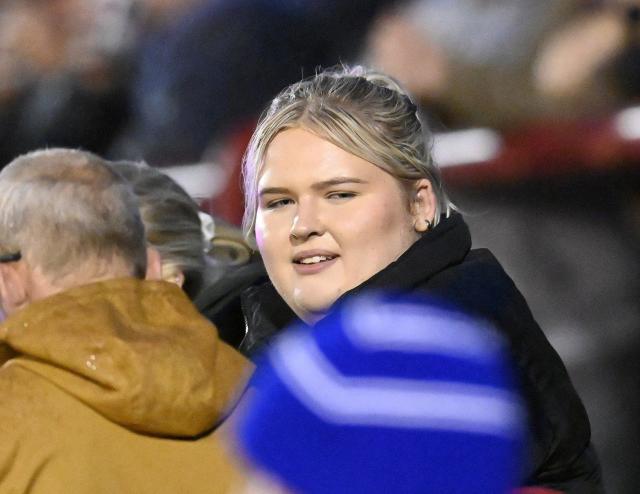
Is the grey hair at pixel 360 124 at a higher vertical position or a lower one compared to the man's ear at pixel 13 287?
higher

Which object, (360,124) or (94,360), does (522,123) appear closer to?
(360,124)

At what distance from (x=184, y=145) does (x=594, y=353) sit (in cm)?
122

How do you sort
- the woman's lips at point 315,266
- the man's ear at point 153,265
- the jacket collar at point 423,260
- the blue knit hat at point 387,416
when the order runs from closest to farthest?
the blue knit hat at point 387,416 → the jacket collar at point 423,260 → the woman's lips at point 315,266 → the man's ear at point 153,265

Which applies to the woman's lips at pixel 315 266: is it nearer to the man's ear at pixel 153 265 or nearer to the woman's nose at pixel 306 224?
the woman's nose at pixel 306 224

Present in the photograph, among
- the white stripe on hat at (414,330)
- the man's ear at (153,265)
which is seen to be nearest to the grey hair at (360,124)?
the man's ear at (153,265)

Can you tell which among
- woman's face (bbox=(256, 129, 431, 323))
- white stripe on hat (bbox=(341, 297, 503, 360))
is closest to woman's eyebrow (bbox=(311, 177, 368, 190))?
woman's face (bbox=(256, 129, 431, 323))

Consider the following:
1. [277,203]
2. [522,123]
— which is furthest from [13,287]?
[522,123]

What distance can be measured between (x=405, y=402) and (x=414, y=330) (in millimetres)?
53

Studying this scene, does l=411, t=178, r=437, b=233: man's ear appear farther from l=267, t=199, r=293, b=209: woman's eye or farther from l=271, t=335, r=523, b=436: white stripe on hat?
l=271, t=335, r=523, b=436: white stripe on hat

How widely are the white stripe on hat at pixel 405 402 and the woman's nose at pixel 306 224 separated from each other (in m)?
0.74

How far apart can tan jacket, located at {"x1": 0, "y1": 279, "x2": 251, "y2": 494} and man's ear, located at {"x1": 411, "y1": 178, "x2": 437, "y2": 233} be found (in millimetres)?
330

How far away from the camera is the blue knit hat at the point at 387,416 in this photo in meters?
0.65

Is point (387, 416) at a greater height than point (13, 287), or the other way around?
point (13, 287)

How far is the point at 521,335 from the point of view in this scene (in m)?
1.35
